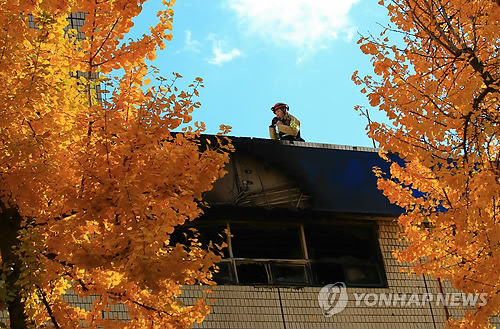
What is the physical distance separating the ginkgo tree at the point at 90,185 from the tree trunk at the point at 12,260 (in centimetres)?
1

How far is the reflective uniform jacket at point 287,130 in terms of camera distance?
15.7 metres

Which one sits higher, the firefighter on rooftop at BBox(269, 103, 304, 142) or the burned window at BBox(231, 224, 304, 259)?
the firefighter on rooftop at BBox(269, 103, 304, 142)

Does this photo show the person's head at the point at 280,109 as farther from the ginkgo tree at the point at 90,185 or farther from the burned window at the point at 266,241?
the ginkgo tree at the point at 90,185

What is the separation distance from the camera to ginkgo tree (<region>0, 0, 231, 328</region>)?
8219 mm

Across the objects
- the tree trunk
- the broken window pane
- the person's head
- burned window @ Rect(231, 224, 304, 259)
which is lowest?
the tree trunk

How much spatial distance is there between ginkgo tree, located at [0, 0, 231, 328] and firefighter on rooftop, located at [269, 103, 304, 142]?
637cm

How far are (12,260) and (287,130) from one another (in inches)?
319

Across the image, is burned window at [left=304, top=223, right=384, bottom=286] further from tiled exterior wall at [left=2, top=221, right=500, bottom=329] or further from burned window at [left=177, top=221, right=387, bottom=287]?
tiled exterior wall at [left=2, top=221, right=500, bottom=329]

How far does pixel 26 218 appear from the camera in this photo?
883cm

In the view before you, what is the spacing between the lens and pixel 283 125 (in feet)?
51.5

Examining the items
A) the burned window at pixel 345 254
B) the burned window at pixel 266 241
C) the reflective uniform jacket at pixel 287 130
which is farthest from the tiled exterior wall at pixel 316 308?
the reflective uniform jacket at pixel 287 130

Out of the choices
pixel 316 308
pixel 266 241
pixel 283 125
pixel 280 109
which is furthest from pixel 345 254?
pixel 280 109

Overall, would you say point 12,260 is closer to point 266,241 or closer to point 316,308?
point 266,241

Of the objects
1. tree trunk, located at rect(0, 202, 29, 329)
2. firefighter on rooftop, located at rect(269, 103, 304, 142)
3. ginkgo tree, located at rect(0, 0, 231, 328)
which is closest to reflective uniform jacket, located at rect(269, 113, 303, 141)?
firefighter on rooftop, located at rect(269, 103, 304, 142)
